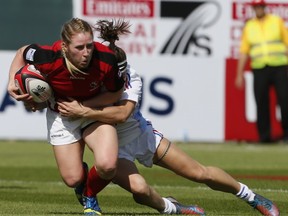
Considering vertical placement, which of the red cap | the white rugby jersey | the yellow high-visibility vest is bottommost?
the yellow high-visibility vest

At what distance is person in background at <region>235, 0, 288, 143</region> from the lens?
17.7m

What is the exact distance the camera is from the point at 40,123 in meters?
18.2

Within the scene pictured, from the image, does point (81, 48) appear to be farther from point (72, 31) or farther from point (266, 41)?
point (266, 41)

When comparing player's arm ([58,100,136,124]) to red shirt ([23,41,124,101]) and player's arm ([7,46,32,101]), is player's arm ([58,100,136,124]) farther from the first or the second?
player's arm ([7,46,32,101])

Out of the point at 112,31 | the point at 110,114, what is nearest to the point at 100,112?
the point at 110,114

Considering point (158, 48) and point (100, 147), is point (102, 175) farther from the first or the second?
point (158, 48)

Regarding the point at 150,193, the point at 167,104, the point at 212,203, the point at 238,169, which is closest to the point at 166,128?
the point at 167,104

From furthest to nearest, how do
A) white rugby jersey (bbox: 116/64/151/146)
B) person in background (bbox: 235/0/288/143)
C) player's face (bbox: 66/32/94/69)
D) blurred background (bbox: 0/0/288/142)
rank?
blurred background (bbox: 0/0/288/142) < person in background (bbox: 235/0/288/143) < white rugby jersey (bbox: 116/64/151/146) < player's face (bbox: 66/32/94/69)

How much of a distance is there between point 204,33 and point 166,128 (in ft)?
5.56

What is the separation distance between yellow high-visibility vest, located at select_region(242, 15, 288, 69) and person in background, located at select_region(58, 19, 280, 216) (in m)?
9.24

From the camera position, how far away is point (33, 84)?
27.2 feet

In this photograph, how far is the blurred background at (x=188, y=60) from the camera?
18266 mm

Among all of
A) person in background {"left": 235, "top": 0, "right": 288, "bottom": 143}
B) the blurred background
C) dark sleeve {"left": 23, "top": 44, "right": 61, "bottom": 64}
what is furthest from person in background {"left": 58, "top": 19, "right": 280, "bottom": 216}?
the blurred background

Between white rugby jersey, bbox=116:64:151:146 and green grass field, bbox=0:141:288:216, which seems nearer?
white rugby jersey, bbox=116:64:151:146
